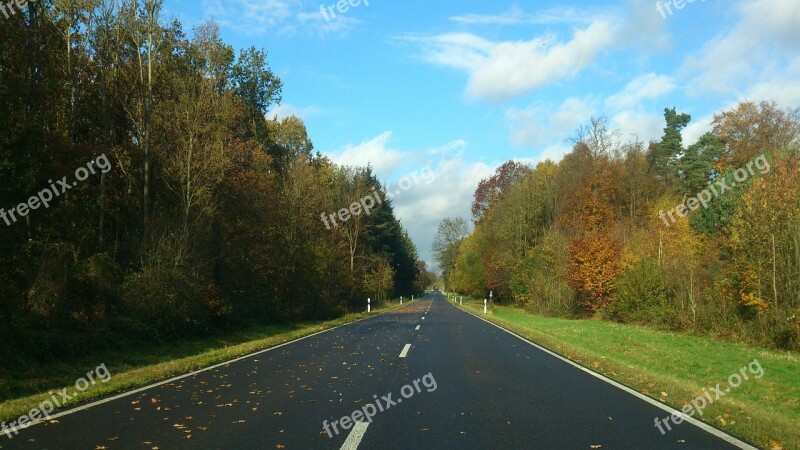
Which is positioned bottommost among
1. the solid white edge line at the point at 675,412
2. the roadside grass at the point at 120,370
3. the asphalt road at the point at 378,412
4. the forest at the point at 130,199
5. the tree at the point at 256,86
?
the solid white edge line at the point at 675,412

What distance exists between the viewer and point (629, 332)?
25.8 meters

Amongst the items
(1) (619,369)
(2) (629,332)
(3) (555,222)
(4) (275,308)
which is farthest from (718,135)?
(1) (619,369)

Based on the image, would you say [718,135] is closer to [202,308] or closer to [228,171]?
[228,171]

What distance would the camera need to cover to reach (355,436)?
671cm

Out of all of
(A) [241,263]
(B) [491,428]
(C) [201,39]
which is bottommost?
(B) [491,428]

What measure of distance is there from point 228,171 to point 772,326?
23.4 metres

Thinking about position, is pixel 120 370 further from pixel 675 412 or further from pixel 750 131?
pixel 750 131

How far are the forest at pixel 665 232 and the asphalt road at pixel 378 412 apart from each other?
1292 centimetres

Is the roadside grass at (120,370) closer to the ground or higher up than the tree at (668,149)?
closer to the ground

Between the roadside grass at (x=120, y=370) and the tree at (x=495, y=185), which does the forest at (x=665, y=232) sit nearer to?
the tree at (x=495, y=185)

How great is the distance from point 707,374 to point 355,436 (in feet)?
34.2

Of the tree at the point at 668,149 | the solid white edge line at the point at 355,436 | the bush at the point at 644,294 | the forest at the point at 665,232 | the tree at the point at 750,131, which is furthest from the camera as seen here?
the tree at the point at 668,149

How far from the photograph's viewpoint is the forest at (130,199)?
14.7m

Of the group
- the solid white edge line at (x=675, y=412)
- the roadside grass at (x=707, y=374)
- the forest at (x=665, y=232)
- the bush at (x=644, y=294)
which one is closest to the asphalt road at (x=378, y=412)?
the solid white edge line at (x=675, y=412)
